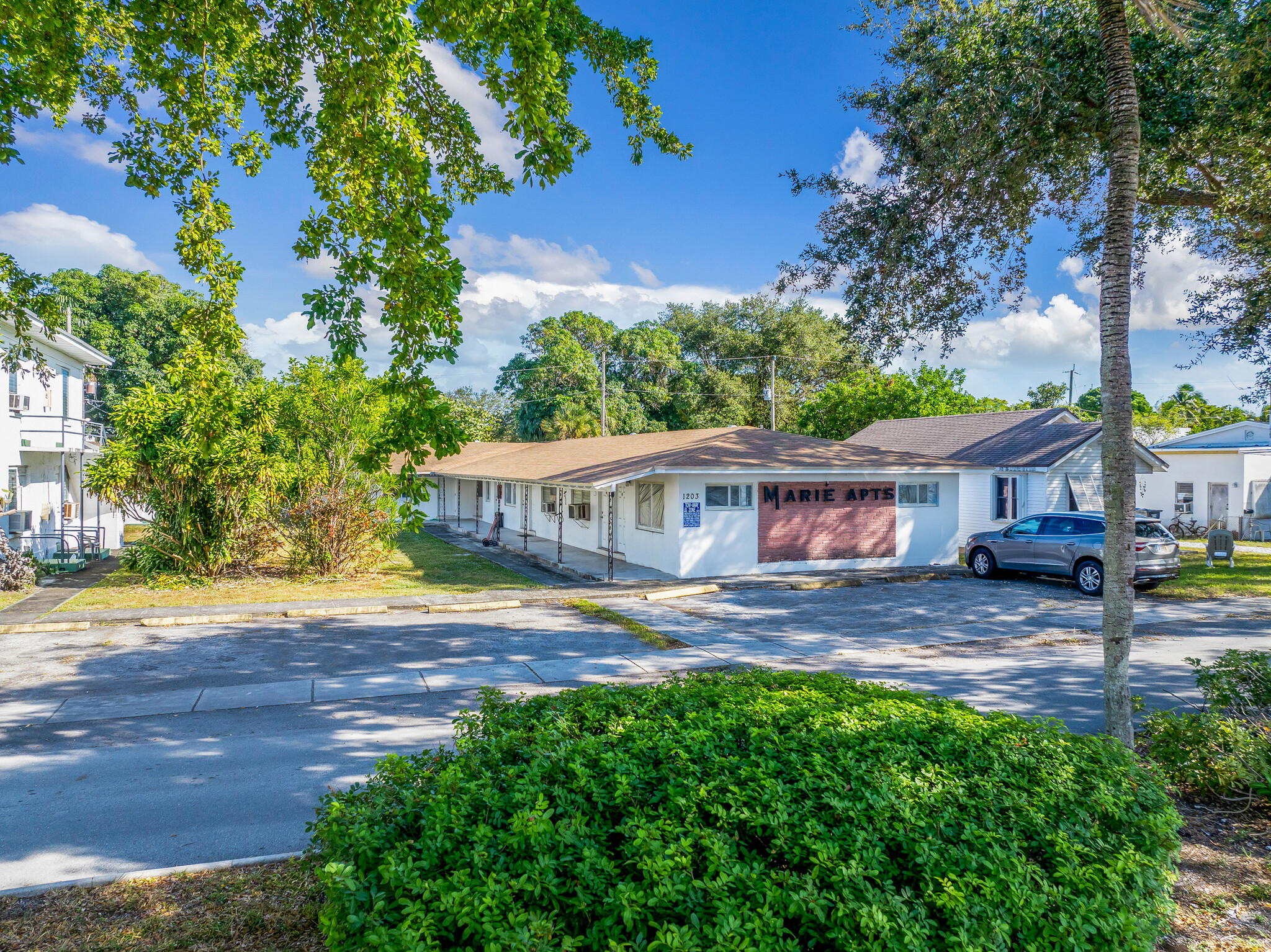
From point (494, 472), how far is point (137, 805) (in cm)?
2286

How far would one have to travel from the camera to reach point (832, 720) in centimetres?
452

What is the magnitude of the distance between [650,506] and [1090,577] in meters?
10.8

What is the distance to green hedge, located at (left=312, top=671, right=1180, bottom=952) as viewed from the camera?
9.84 feet

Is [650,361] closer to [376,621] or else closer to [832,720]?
[376,621]

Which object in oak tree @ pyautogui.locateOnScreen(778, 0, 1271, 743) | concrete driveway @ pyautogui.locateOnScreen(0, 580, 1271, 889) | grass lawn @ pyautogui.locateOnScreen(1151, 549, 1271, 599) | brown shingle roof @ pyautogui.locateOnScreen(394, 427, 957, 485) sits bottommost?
concrete driveway @ pyautogui.locateOnScreen(0, 580, 1271, 889)

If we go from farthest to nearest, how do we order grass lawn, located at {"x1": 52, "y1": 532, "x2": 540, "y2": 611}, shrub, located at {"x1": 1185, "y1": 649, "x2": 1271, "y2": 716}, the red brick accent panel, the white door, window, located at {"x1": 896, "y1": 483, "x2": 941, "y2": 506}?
the white door → window, located at {"x1": 896, "y1": 483, "x2": 941, "y2": 506} → the red brick accent panel → grass lawn, located at {"x1": 52, "y1": 532, "x2": 540, "y2": 611} → shrub, located at {"x1": 1185, "y1": 649, "x2": 1271, "y2": 716}

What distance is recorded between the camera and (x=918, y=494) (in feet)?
73.9

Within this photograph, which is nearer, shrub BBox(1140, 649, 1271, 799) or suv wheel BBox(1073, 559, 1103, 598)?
shrub BBox(1140, 649, 1271, 799)

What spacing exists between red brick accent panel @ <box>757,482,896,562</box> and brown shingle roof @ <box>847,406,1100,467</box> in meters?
4.24

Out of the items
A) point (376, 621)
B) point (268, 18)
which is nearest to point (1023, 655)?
point (376, 621)

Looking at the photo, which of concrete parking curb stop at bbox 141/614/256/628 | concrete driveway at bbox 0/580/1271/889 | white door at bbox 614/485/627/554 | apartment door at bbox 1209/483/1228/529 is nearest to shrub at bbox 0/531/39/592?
concrete driveway at bbox 0/580/1271/889

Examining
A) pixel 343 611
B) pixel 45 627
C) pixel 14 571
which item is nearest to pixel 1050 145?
pixel 343 611

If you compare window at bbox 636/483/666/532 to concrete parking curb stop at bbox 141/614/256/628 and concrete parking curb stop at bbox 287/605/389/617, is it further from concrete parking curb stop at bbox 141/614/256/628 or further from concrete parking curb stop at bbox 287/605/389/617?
concrete parking curb stop at bbox 141/614/256/628

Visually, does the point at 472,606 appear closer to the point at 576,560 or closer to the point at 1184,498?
the point at 576,560
